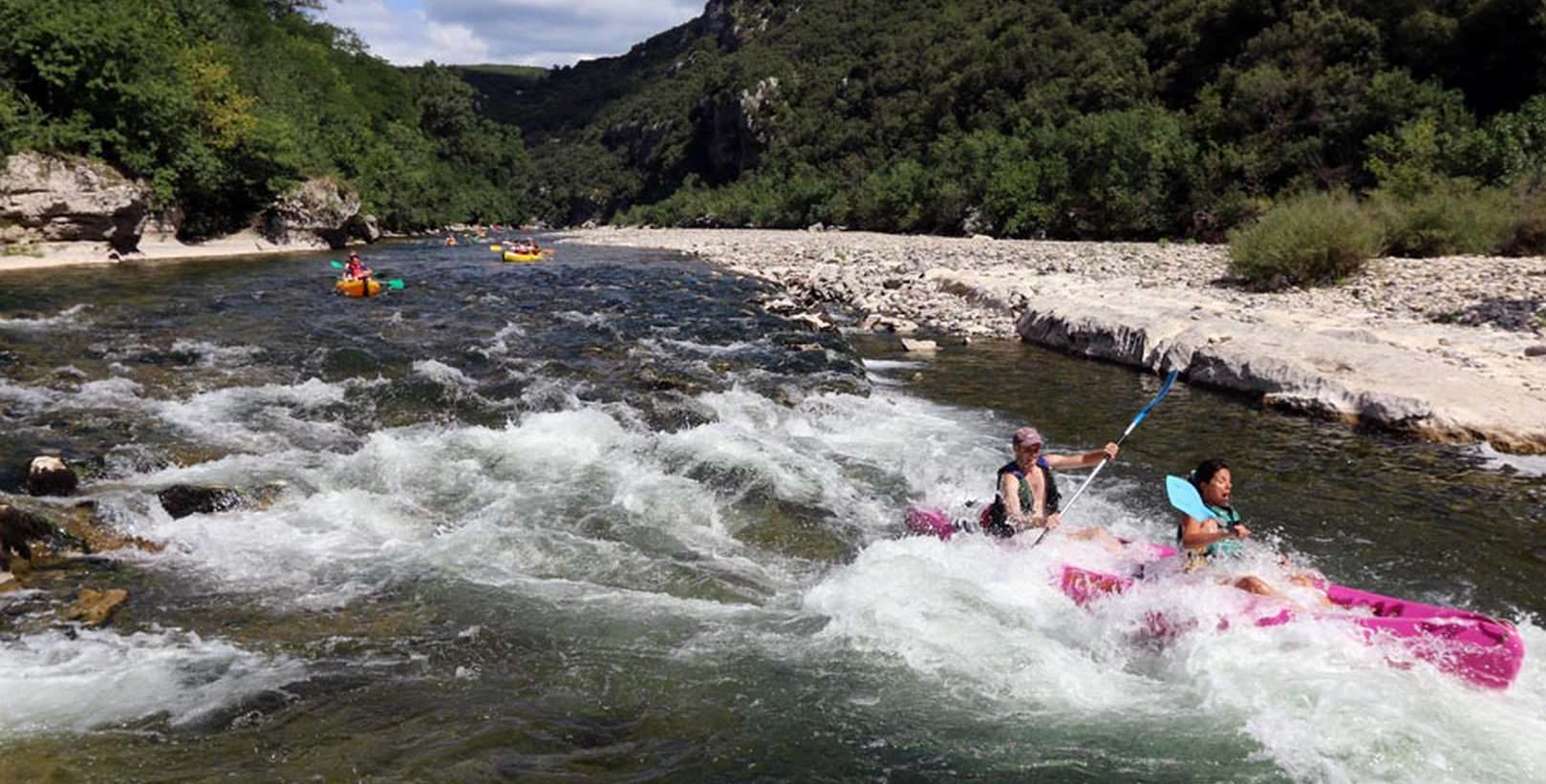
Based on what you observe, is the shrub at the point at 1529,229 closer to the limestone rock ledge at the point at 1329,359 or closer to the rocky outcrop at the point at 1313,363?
the limestone rock ledge at the point at 1329,359

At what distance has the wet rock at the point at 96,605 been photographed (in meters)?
5.21

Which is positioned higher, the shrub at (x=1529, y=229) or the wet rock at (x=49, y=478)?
the shrub at (x=1529, y=229)

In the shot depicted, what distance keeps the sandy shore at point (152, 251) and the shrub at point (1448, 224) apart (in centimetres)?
3108

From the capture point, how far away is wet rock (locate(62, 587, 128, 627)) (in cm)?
521

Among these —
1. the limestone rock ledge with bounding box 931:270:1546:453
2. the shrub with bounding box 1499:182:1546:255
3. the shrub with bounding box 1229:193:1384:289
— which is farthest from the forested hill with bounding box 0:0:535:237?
the shrub with bounding box 1499:182:1546:255

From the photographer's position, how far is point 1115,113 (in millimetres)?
40156

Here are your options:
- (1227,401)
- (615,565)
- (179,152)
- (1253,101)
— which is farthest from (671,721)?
(1253,101)

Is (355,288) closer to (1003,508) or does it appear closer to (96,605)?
(96,605)

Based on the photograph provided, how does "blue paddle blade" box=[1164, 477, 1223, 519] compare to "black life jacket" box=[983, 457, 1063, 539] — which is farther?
"black life jacket" box=[983, 457, 1063, 539]

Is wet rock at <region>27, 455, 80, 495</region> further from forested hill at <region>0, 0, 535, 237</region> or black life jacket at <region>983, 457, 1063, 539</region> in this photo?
forested hill at <region>0, 0, 535, 237</region>

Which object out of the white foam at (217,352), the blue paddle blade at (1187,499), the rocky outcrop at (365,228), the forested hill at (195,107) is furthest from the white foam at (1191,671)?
the rocky outcrop at (365,228)

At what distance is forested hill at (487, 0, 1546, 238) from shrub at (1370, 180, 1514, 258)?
3.05m

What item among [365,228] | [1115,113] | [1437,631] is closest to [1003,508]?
[1437,631]

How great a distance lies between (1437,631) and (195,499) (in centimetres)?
807
